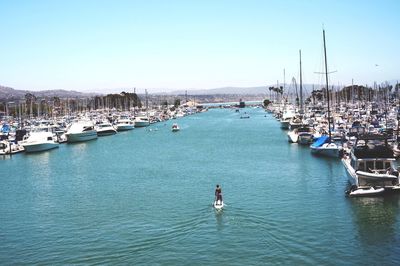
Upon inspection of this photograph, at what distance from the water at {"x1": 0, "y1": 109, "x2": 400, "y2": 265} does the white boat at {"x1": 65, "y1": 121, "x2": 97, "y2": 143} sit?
3324 cm

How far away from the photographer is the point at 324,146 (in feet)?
193

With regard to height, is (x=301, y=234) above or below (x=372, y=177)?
below

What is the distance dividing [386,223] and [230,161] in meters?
31.3

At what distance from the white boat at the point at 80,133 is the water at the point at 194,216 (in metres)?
33.2

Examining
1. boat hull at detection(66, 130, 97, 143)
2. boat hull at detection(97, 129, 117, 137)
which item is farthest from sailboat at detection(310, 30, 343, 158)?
boat hull at detection(97, 129, 117, 137)

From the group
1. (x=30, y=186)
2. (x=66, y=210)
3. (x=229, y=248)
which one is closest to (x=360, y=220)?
(x=229, y=248)

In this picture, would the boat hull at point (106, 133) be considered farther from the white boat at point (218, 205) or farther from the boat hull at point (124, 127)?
the white boat at point (218, 205)

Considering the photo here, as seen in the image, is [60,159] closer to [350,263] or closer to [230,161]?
[230,161]

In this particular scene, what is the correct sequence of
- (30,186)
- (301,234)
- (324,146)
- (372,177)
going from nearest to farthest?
(301,234), (372,177), (30,186), (324,146)

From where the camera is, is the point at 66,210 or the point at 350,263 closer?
the point at 350,263

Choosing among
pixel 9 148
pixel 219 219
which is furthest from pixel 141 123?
pixel 219 219

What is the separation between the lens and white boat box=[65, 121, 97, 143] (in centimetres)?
9175

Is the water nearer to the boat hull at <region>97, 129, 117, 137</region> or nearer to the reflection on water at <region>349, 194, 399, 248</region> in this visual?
the reflection on water at <region>349, 194, 399, 248</region>

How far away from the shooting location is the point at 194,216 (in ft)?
105
